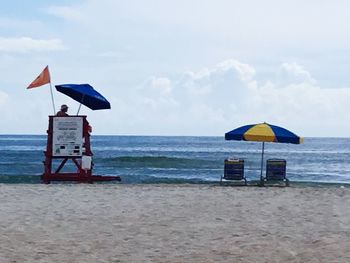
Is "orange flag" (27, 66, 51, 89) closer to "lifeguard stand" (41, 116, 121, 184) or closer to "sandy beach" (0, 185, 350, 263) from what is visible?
"lifeguard stand" (41, 116, 121, 184)

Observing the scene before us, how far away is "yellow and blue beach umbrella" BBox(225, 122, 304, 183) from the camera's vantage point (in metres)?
17.7

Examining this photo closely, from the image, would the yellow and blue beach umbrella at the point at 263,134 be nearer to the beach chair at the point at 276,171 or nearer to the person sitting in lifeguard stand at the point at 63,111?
the beach chair at the point at 276,171

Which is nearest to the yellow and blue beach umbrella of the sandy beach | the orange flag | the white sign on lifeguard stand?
the sandy beach

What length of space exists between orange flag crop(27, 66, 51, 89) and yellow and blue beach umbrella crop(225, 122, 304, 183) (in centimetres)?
440

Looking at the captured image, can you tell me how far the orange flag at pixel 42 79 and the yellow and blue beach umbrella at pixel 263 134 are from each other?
440 centimetres

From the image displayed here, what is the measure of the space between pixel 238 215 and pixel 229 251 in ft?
9.35

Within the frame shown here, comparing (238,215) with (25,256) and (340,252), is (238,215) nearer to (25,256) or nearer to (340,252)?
(340,252)

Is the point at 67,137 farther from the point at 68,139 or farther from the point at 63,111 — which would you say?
the point at 63,111

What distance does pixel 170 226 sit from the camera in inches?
413

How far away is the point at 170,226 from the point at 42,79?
26.4 ft

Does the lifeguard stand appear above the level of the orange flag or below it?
below

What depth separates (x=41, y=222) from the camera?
10727 millimetres

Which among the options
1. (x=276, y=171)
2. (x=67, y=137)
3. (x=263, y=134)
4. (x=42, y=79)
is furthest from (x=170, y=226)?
(x=276, y=171)

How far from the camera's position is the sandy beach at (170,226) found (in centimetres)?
870
